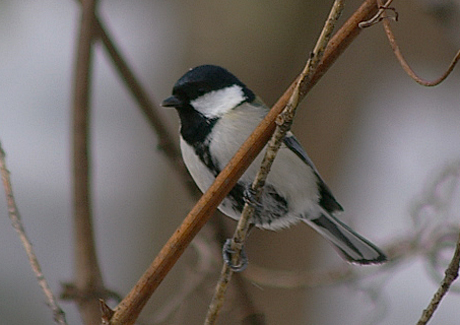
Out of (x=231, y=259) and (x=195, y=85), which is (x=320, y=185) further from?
(x=231, y=259)

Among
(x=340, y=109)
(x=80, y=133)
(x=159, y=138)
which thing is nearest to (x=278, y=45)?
(x=340, y=109)

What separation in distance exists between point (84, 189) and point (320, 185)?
0.81 m

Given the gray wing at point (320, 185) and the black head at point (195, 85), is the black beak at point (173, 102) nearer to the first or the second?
the black head at point (195, 85)

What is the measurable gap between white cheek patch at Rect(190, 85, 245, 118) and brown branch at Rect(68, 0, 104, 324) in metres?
0.43

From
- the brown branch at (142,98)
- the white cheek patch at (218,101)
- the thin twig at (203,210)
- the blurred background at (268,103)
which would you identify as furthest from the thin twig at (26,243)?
the blurred background at (268,103)

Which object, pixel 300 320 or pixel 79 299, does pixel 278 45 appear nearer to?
pixel 300 320

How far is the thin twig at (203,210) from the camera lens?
116cm

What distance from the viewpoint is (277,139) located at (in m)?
1.16

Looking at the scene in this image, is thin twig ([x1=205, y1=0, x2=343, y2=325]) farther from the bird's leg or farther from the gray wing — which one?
the gray wing

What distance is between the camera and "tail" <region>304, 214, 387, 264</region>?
80.7 inches

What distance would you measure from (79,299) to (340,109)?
236cm

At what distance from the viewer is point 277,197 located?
81.2 inches

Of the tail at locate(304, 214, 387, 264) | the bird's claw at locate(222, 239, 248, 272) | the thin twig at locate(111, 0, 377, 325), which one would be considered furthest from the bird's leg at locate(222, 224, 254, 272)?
the tail at locate(304, 214, 387, 264)

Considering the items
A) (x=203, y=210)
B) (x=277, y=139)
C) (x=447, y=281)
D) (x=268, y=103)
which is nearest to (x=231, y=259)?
(x=203, y=210)
